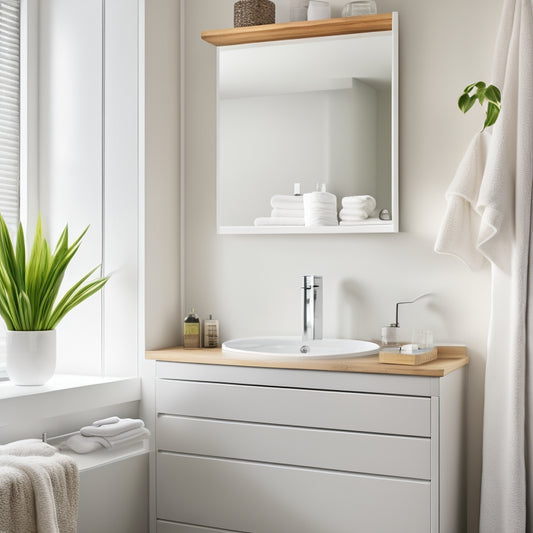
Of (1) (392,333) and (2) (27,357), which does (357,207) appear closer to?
(1) (392,333)

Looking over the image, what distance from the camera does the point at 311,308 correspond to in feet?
9.29

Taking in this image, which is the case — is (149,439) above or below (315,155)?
below

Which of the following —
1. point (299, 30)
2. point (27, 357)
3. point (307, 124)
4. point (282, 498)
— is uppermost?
point (299, 30)

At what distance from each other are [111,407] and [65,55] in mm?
1419

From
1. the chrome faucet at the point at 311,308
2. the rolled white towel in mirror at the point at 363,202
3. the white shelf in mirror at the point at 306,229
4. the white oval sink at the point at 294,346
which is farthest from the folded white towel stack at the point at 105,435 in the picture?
the rolled white towel in mirror at the point at 363,202

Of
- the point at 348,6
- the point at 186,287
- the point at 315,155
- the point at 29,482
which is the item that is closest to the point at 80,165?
the point at 186,287

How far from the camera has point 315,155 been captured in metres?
2.92

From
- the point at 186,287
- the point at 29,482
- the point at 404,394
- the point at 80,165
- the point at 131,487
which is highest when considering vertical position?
the point at 80,165

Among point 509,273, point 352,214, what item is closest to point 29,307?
point 352,214

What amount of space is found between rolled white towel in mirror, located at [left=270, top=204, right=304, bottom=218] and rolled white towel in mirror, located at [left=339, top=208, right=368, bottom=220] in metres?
0.16

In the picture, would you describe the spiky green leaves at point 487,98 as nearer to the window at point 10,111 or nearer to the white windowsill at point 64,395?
the white windowsill at point 64,395

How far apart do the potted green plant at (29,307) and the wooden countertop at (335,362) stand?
1.30 feet

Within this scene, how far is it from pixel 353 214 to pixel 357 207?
3 centimetres

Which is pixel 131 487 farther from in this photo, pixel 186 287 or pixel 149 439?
pixel 186 287
